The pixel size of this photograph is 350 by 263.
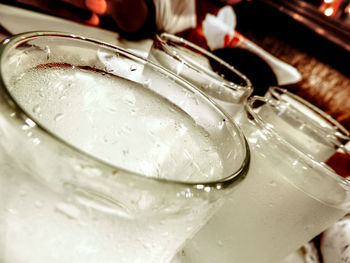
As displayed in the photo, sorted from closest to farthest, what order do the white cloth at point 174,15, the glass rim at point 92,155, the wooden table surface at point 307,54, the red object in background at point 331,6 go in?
the glass rim at point 92,155 < the white cloth at point 174,15 < the wooden table surface at point 307,54 < the red object in background at point 331,6

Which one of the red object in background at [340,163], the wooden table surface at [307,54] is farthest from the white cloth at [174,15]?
the red object in background at [340,163]

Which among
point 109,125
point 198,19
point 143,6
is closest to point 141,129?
point 109,125

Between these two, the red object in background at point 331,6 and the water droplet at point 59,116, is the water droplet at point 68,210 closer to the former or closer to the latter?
the water droplet at point 59,116

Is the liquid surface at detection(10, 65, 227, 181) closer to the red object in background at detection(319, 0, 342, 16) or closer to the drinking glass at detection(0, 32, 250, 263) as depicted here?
the drinking glass at detection(0, 32, 250, 263)

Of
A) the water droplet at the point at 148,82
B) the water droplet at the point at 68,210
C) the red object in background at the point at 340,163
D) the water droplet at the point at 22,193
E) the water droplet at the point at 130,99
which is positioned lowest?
the red object in background at the point at 340,163

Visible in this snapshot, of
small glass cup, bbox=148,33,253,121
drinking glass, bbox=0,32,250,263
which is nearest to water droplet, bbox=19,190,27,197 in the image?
drinking glass, bbox=0,32,250,263

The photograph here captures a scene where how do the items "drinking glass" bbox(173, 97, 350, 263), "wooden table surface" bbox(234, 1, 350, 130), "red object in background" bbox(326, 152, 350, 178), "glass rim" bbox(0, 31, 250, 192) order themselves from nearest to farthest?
"glass rim" bbox(0, 31, 250, 192)
"drinking glass" bbox(173, 97, 350, 263)
"red object in background" bbox(326, 152, 350, 178)
"wooden table surface" bbox(234, 1, 350, 130)
